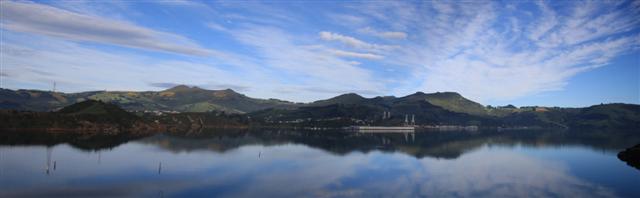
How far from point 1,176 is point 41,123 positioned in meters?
107

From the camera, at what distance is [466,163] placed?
78.9 metres

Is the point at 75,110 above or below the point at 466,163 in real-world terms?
above

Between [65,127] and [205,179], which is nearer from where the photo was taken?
[205,179]

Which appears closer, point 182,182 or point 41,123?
point 182,182

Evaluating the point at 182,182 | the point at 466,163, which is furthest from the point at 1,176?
the point at 466,163

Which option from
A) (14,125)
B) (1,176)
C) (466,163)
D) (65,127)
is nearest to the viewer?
(1,176)

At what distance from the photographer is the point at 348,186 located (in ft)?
160

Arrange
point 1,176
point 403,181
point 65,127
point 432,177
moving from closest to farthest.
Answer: point 1,176
point 403,181
point 432,177
point 65,127

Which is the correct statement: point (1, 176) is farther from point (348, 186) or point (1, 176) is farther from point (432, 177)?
point (432, 177)

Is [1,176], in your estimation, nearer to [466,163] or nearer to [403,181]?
[403,181]

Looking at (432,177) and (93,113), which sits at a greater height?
(93,113)

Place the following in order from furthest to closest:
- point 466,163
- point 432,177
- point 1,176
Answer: point 466,163 < point 432,177 < point 1,176

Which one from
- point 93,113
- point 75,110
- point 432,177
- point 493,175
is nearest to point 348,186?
point 432,177

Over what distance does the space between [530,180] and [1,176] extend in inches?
2297
